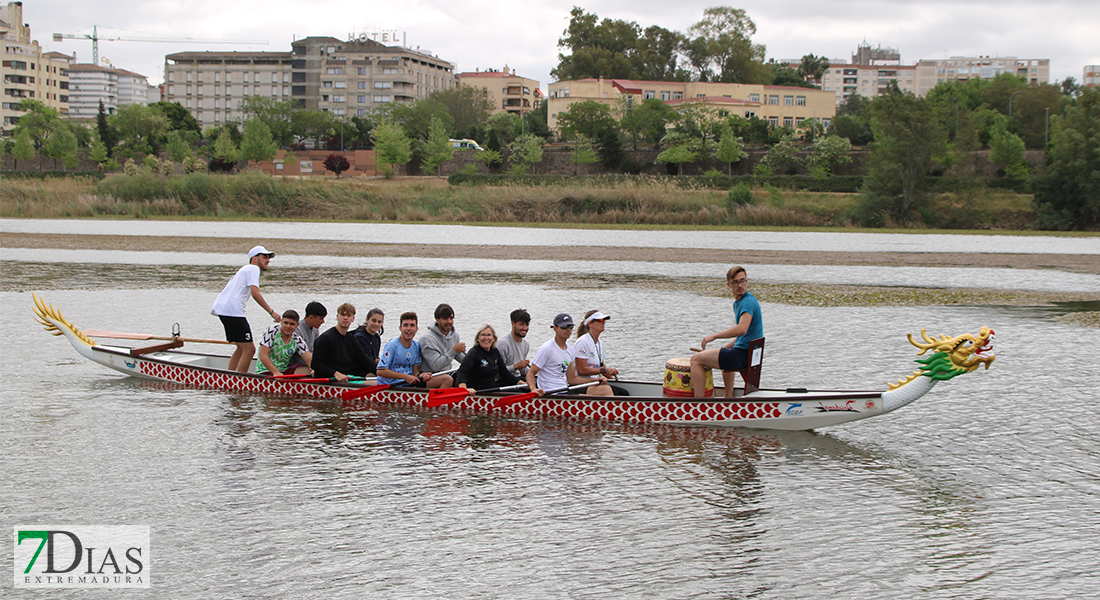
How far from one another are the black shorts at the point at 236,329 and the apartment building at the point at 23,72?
179m

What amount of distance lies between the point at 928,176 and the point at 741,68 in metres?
84.0

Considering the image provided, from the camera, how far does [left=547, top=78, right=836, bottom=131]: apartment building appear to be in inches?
5251

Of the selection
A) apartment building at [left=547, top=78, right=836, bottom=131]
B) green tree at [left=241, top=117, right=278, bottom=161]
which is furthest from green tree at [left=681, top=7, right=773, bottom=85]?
green tree at [left=241, top=117, right=278, bottom=161]

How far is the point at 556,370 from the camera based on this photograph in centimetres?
1224

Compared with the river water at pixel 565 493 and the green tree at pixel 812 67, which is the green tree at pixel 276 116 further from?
the river water at pixel 565 493

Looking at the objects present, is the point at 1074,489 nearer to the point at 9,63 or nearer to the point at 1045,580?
the point at 1045,580

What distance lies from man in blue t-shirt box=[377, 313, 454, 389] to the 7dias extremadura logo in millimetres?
4744

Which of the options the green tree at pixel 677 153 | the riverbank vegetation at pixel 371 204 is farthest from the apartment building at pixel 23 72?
the riverbank vegetation at pixel 371 204

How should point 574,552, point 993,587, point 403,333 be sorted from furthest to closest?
point 403,333 → point 574,552 → point 993,587

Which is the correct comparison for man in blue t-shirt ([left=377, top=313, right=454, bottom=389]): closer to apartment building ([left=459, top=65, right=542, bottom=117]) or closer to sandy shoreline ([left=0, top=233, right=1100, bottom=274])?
sandy shoreline ([left=0, top=233, right=1100, bottom=274])

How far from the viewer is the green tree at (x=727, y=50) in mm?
146875

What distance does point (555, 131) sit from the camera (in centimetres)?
13225

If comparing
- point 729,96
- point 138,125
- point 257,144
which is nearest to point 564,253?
point 257,144

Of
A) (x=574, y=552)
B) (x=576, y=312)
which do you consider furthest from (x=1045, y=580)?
(x=576, y=312)
